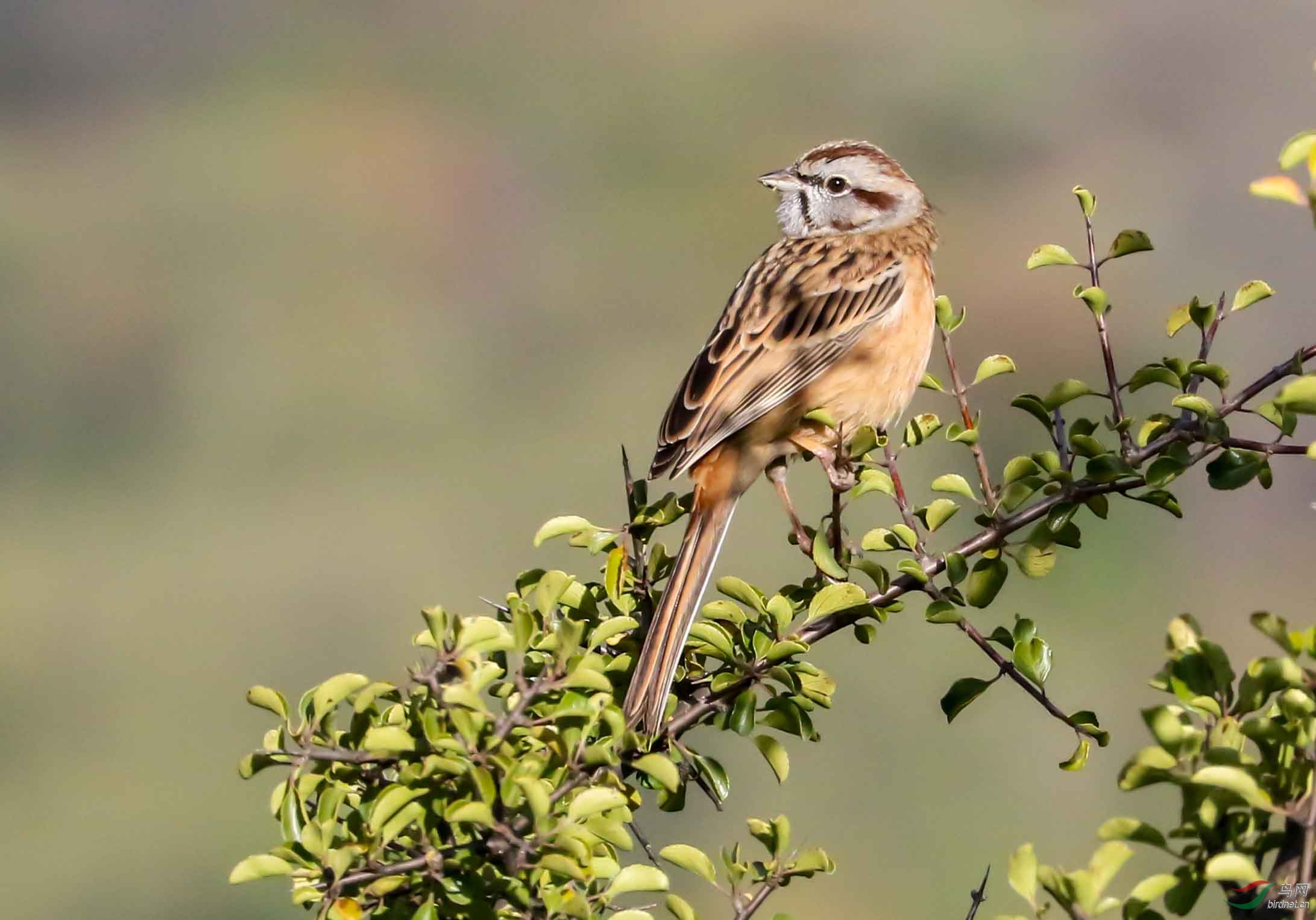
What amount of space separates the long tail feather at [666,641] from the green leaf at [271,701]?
679 millimetres

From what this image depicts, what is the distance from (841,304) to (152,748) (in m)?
12.1

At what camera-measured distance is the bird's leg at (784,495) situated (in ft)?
14.4

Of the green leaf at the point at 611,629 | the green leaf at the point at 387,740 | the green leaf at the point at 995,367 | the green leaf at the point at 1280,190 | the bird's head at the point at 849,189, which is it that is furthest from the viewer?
the bird's head at the point at 849,189

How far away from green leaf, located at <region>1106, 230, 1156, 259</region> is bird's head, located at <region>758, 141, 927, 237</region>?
264cm

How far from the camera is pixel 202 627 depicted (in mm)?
17188

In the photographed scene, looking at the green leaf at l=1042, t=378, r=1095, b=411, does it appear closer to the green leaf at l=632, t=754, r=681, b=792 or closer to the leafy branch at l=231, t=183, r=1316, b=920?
the leafy branch at l=231, t=183, r=1316, b=920

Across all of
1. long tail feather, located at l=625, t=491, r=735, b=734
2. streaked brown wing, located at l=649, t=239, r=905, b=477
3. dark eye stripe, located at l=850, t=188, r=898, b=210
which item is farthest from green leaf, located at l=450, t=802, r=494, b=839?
dark eye stripe, located at l=850, t=188, r=898, b=210

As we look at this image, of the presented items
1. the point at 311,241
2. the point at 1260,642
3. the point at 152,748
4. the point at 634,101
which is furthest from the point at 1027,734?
the point at 634,101

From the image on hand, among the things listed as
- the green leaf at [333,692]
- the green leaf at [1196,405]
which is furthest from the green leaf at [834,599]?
the green leaf at [333,692]

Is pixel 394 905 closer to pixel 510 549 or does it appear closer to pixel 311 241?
pixel 510 549

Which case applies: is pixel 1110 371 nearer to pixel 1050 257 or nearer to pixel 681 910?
pixel 1050 257

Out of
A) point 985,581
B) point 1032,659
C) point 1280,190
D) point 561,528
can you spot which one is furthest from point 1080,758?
point 1280,190

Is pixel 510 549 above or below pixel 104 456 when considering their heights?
below

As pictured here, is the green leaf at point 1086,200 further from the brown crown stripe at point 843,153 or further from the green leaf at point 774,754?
the brown crown stripe at point 843,153
